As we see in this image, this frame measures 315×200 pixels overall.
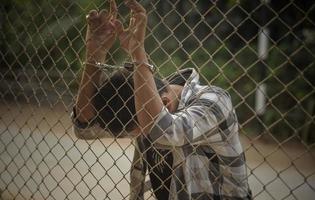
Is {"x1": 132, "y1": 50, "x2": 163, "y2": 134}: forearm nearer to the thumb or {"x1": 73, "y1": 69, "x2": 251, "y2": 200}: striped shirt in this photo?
{"x1": 73, "y1": 69, "x2": 251, "y2": 200}: striped shirt

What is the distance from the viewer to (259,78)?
4.86 meters

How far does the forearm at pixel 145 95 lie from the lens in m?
Answer: 1.53

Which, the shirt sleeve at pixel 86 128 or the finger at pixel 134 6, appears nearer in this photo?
the finger at pixel 134 6

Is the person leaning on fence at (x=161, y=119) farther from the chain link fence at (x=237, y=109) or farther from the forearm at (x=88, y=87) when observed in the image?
the chain link fence at (x=237, y=109)

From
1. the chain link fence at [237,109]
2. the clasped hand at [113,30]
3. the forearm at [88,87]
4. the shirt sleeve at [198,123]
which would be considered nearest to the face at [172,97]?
the shirt sleeve at [198,123]

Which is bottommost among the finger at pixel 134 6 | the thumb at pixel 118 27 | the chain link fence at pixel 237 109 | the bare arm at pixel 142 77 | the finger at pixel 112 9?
the chain link fence at pixel 237 109

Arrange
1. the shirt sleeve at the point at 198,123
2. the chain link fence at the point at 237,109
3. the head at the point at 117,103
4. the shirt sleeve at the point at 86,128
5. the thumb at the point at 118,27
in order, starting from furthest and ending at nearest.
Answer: the chain link fence at the point at 237,109 < the shirt sleeve at the point at 86,128 < the head at the point at 117,103 < the thumb at the point at 118,27 < the shirt sleeve at the point at 198,123

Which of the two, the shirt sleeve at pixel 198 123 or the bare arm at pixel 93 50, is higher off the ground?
the bare arm at pixel 93 50

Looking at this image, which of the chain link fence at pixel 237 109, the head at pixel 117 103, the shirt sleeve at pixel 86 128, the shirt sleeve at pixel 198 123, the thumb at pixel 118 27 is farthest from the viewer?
the chain link fence at pixel 237 109

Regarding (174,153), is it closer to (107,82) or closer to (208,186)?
(208,186)

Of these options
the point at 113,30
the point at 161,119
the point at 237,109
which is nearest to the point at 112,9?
the point at 113,30

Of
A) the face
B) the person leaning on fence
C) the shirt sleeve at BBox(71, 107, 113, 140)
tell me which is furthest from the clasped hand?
the shirt sleeve at BBox(71, 107, 113, 140)

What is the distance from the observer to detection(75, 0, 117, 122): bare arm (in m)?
1.81

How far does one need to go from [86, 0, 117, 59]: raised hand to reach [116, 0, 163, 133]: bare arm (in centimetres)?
21
